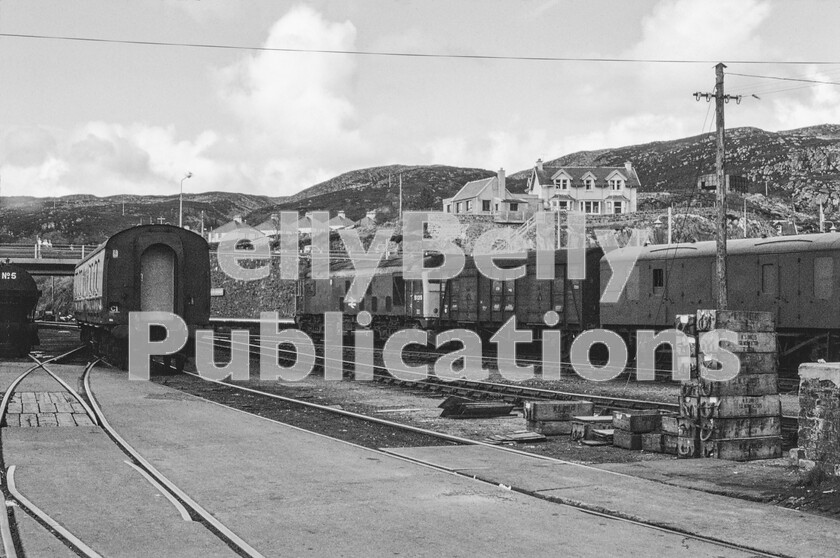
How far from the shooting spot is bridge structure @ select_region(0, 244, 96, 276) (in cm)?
6175

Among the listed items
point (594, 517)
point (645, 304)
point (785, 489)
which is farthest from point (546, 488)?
point (645, 304)

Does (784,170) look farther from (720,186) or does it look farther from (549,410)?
(549,410)

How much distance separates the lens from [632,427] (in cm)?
1216

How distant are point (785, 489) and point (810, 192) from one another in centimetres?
14372

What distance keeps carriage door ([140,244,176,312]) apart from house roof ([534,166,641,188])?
96.9 metres

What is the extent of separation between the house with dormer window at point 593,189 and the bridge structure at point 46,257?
64649 mm

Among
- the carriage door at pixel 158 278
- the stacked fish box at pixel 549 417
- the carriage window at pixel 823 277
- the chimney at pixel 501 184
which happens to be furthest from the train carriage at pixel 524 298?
the chimney at pixel 501 184

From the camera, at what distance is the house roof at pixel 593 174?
11488 centimetres

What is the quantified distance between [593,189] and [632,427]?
4182 inches

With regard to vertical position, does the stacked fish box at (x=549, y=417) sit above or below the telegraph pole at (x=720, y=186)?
below

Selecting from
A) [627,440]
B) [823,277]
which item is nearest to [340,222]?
[823,277]

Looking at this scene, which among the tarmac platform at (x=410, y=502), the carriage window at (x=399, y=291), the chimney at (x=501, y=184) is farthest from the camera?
the chimney at (x=501, y=184)

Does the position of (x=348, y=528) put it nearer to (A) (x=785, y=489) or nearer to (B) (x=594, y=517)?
(B) (x=594, y=517)

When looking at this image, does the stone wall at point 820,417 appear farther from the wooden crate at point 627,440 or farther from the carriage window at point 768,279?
the carriage window at point 768,279
